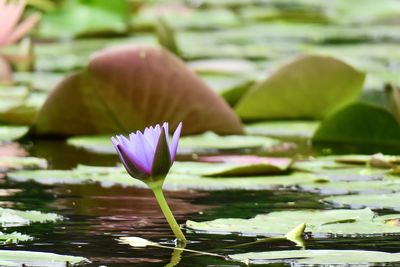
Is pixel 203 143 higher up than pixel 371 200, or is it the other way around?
pixel 203 143

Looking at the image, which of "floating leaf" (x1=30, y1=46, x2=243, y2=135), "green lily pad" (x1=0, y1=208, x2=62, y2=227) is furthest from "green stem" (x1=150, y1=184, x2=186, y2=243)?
"floating leaf" (x1=30, y1=46, x2=243, y2=135)

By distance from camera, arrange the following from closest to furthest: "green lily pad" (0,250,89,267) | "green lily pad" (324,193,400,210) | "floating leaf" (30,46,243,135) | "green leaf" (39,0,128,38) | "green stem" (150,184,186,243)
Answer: "green lily pad" (0,250,89,267), "green stem" (150,184,186,243), "green lily pad" (324,193,400,210), "floating leaf" (30,46,243,135), "green leaf" (39,0,128,38)

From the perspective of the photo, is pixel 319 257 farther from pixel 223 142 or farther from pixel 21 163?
pixel 223 142

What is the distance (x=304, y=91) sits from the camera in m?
2.56

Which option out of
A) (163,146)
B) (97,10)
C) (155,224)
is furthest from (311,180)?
(97,10)

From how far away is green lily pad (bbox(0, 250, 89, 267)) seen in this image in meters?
1.23

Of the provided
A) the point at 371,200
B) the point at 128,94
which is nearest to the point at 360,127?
the point at 128,94

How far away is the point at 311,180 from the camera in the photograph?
187cm

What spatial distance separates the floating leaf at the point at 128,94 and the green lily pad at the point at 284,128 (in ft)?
0.58

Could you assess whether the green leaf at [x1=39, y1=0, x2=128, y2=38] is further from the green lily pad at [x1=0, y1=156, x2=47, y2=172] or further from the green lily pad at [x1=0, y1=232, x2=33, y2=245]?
the green lily pad at [x1=0, y1=232, x2=33, y2=245]

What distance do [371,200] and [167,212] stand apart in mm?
417

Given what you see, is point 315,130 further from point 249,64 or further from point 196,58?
point 196,58

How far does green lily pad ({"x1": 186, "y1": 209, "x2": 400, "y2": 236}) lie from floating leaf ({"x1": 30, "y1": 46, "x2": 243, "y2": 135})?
0.81 m

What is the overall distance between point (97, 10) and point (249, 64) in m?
1.45
